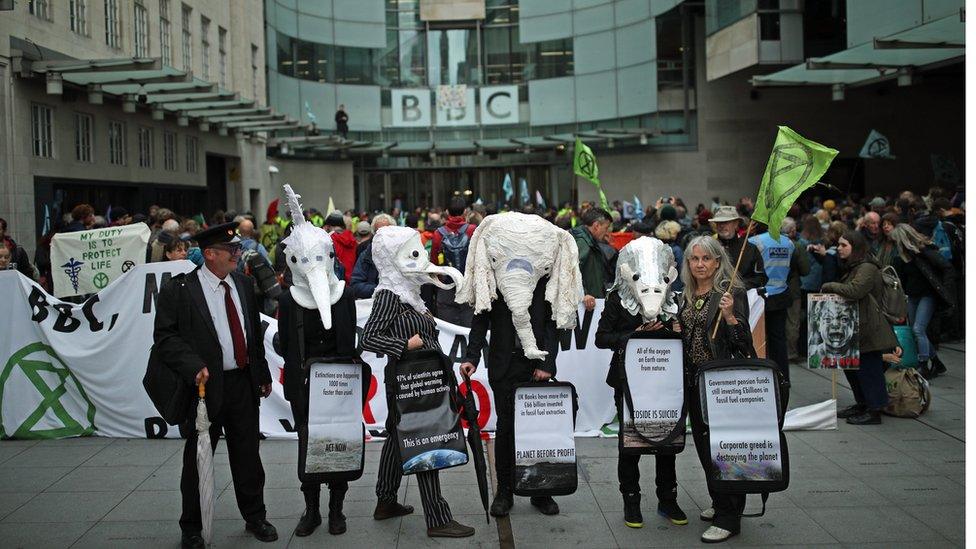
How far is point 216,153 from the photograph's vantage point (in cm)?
2806

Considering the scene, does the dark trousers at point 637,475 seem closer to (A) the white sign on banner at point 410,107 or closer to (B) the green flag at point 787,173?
(B) the green flag at point 787,173

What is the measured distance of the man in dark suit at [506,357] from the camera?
20.7ft

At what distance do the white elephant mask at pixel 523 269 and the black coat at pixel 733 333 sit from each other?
0.84 metres

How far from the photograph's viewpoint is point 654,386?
20.0ft

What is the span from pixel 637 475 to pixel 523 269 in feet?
4.88

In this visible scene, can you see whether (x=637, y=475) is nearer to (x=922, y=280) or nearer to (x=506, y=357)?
(x=506, y=357)

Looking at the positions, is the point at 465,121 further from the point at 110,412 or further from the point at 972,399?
the point at 972,399

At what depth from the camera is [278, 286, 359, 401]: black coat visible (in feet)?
20.3

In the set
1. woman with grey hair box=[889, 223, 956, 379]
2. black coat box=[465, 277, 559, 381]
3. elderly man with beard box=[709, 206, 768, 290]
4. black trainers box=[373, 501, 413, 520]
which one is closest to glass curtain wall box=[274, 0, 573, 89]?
woman with grey hair box=[889, 223, 956, 379]

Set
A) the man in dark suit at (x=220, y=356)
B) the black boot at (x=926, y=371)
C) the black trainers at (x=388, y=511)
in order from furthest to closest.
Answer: the black boot at (x=926, y=371) → the black trainers at (x=388, y=511) → the man in dark suit at (x=220, y=356)

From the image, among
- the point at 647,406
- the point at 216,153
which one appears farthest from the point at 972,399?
the point at 216,153

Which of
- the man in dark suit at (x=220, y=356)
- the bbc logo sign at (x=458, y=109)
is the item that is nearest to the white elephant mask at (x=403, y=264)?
the man in dark suit at (x=220, y=356)

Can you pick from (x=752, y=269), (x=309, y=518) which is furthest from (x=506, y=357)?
(x=752, y=269)

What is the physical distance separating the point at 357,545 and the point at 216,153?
23.7 metres
